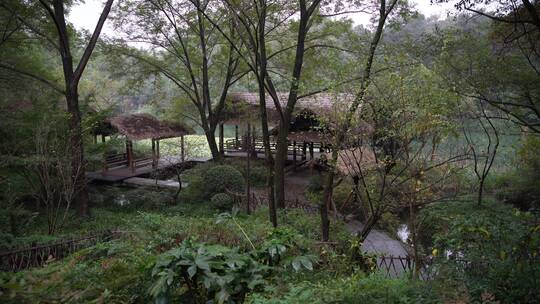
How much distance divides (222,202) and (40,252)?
5.93m

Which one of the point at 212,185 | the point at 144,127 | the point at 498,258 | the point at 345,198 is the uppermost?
the point at 144,127

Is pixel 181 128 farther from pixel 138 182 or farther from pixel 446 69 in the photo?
pixel 446 69

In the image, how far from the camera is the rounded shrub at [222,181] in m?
12.5

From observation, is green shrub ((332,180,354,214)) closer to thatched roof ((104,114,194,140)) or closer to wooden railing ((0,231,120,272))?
wooden railing ((0,231,120,272))

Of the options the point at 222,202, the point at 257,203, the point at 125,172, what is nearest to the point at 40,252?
the point at 222,202

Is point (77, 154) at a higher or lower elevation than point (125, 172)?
higher

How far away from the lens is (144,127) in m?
15.8

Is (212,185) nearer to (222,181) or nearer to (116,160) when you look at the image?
(222,181)

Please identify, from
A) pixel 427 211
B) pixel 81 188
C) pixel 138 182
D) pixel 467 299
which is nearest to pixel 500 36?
pixel 427 211

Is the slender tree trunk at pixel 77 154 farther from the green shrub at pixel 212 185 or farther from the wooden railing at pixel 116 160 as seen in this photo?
the wooden railing at pixel 116 160

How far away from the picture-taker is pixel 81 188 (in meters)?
10.1

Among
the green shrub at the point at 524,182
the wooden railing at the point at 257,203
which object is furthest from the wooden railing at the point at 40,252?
the green shrub at the point at 524,182

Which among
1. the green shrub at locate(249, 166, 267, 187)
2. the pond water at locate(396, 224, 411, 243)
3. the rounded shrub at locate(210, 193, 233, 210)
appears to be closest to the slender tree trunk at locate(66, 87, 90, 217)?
the rounded shrub at locate(210, 193, 233, 210)

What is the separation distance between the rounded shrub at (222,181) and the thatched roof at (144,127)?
13.7 ft
